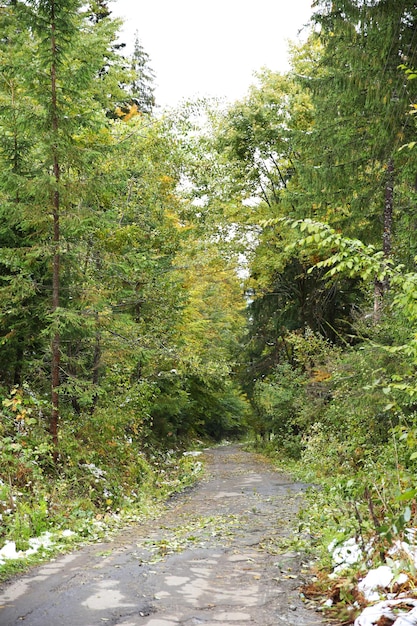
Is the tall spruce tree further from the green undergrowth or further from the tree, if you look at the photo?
the tree

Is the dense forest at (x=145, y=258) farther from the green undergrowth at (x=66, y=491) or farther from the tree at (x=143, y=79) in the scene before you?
the tree at (x=143, y=79)

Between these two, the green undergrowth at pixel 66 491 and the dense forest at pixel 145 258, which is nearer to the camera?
the green undergrowth at pixel 66 491

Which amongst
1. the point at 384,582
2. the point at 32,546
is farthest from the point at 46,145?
the point at 384,582

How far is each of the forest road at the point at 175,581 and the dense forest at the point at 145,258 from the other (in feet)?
2.72

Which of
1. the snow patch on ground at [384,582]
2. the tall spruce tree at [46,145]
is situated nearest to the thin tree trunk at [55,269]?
the tall spruce tree at [46,145]

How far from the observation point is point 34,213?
9.46m

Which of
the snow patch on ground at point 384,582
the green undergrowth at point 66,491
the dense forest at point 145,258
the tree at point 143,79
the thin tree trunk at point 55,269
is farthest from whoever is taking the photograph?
the tree at point 143,79

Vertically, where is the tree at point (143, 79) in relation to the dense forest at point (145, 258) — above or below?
above

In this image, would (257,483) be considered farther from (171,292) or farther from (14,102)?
(14,102)

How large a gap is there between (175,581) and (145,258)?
24.0 feet

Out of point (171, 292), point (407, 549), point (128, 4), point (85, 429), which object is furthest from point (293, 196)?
point (128, 4)

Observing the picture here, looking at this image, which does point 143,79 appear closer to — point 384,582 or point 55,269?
point 55,269

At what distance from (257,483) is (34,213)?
906 centimetres

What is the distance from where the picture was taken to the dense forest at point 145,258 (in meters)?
7.89
